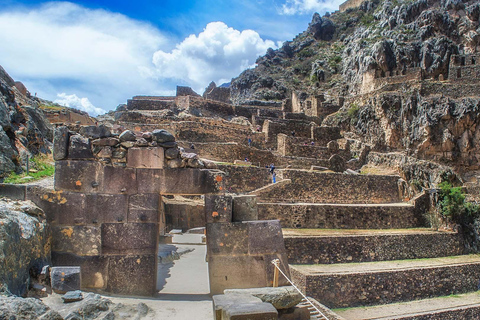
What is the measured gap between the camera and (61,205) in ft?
22.4

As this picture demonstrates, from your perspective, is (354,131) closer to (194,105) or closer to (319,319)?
(194,105)

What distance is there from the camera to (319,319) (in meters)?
6.12

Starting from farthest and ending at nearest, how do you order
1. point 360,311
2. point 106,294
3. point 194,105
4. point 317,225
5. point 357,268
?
point 194,105 < point 317,225 < point 357,268 < point 360,311 < point 106,294

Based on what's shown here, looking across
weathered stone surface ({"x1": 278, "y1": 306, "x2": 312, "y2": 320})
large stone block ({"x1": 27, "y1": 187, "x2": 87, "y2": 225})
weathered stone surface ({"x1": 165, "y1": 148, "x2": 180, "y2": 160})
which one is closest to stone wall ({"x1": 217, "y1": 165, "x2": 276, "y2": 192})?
weathered stone surface ({"x1": 165, "y1": 148, "x2": 180, "y2": 160})

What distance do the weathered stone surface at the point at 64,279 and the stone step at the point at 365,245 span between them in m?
10.1

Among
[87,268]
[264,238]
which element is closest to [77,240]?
[87,268]

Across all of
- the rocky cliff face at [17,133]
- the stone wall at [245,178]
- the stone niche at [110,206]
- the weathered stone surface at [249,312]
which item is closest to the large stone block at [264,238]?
the stone niche at [110,206]

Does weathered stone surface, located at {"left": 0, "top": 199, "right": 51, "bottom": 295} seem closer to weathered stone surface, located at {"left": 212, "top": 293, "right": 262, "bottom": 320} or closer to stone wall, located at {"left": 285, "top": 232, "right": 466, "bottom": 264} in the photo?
weathered stone surface, located at {"left": 212, "top": 293, "right": 262, "bottom": 320}

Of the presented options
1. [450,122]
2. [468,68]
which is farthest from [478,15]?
[450,122]

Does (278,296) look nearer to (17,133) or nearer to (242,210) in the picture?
(242,210)

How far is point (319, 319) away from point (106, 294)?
11.8 ft

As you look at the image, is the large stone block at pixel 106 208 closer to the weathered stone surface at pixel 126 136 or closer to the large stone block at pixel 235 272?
the weathered stone surface at pixel 126 136

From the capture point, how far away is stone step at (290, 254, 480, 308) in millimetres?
13359

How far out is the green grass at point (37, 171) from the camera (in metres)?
8.33
